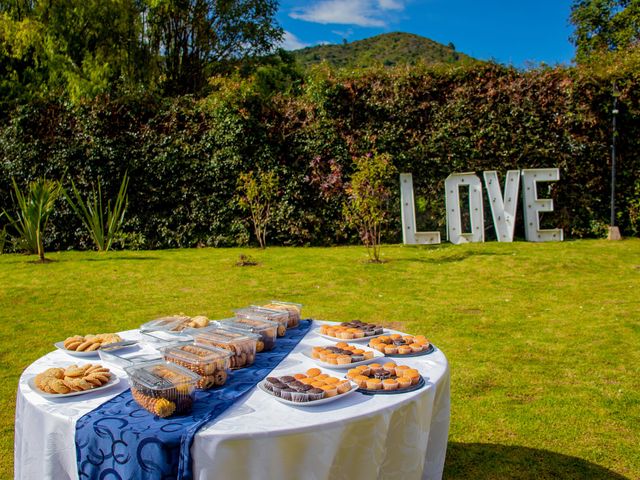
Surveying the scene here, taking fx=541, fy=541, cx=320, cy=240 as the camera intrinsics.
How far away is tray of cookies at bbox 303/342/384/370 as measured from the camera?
221cm

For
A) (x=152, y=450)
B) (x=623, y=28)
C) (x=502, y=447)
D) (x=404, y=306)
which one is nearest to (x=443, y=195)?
(x=404, y=306)

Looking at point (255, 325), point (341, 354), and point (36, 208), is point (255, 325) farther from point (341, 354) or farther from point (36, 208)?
point (36, 208)

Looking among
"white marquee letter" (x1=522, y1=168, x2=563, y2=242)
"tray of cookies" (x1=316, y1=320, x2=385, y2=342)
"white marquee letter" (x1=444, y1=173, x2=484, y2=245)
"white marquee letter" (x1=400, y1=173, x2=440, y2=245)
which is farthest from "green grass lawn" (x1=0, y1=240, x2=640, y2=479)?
"tray of cookies" (x1=316, y1=320, x2=385, y2=342)

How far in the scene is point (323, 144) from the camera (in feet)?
34.2

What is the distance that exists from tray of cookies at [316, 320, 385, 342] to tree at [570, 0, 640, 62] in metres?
24.6

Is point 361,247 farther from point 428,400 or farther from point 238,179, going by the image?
point 428,400

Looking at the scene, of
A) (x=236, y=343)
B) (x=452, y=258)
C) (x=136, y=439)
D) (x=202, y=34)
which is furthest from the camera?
(x=202, y=34)

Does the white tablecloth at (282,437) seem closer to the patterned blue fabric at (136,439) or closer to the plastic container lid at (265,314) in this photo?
the patterned blue fabric at (136,439)

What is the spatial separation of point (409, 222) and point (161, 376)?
331 inches

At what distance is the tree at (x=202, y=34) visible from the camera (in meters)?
18.0

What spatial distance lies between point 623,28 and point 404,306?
2394 centimetres

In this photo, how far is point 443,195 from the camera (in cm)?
1034

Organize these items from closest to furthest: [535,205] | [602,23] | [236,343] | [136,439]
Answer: [136,439] < [236,343] < [535,205] < [602,23]

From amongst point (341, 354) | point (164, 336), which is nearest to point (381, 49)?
point (164, 336)
